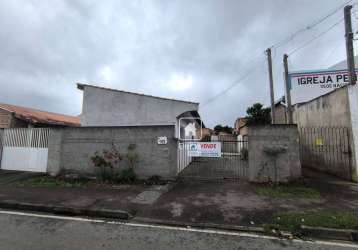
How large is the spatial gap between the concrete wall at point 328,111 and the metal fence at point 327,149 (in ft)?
0.93

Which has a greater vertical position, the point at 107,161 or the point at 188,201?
the point at 107,161

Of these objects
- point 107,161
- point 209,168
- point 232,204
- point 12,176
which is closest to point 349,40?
point 232,204

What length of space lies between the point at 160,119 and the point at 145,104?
1.26 m

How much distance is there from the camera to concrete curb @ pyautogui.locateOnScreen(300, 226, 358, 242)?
13.2 feet

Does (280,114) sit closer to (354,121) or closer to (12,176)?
(354,121)

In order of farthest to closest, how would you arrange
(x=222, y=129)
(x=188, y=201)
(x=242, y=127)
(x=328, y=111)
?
(x=222, y=129), (x=242, y=127), (x=328, y=111), (x=188, y=201)

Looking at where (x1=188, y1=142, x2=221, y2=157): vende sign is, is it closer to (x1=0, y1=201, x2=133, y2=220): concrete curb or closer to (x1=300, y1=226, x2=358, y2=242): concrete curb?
(x1=0, y1=201, x2=133, y2=220): concrete curb

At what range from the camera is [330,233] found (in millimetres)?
4066

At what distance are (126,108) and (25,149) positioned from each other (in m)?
5.48

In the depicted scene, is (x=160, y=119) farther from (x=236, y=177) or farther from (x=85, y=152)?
(x=236, y=177)

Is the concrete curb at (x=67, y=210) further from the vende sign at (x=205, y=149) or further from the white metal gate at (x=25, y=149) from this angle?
the white metal gate at (x=25, y=149)

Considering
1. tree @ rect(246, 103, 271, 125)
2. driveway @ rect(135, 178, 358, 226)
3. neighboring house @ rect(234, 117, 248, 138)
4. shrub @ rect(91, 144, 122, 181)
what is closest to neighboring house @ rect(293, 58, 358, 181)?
driveway @ rect(135, 178, 358, 226)

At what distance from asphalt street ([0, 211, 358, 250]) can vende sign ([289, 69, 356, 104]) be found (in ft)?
49.5

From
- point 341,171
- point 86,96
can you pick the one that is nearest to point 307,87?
point 341,171
